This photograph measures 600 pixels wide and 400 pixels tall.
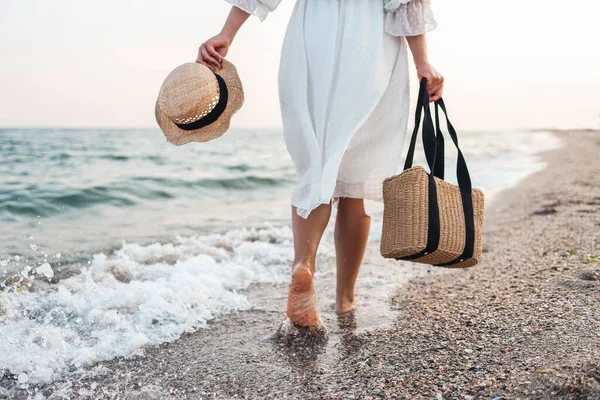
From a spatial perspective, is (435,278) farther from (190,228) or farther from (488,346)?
(190,228)

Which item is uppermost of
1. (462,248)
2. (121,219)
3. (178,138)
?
(178,138)

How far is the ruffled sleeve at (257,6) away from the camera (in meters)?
2.36

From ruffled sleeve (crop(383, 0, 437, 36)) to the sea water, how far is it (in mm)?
1714

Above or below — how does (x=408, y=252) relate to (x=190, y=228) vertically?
above

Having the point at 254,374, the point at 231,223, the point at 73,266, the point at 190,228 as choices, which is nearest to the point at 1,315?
the point at 73,266

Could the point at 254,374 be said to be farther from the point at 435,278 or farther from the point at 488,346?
the point at 435,278

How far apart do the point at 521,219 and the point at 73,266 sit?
4.20 meters

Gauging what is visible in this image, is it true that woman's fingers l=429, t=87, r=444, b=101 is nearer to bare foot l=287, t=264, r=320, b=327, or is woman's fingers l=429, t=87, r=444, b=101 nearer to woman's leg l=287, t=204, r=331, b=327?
woman's leg l=287, t=204, r=331, b=327

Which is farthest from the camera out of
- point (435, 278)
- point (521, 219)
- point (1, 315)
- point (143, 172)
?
point (143, 172)

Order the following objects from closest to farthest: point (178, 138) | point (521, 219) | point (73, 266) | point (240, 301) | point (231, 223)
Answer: point (178, 138)
point (240, 301)
point (73, 266)
point (521, 219)
point (231, 223)

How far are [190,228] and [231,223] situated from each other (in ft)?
1.63

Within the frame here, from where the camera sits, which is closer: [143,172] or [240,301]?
[240,301]

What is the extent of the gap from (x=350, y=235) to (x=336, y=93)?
2.39 ft

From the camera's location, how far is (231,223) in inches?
242
